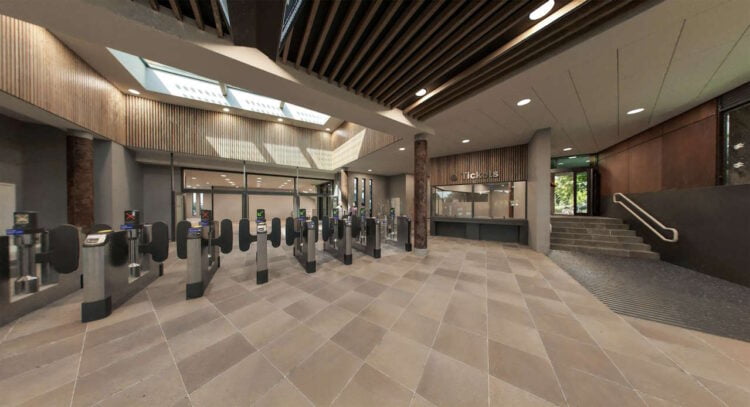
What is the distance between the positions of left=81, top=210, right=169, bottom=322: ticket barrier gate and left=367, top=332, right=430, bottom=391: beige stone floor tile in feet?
10.3

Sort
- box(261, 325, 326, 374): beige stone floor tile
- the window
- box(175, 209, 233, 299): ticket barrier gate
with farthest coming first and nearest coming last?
the window
box(175, 209, 233, 299): ticket barrier gate
box(261, 325, 326, 374): beige stone floor tile

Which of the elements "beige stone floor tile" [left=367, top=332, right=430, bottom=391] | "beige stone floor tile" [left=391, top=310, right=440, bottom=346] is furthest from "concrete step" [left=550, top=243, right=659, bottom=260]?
"beige stone floor tile" [left=367, top=332, right=430, bottom=391]

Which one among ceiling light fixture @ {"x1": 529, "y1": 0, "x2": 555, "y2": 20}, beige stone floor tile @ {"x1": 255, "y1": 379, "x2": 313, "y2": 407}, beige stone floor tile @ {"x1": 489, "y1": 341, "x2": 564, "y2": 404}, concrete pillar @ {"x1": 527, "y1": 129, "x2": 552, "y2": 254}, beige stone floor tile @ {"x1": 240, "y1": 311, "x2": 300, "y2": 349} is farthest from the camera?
concrete pillar @ {"x1": 527, "y1": 129, "x2": 552, "y2": 254}

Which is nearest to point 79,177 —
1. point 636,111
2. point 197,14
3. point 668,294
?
point 197,14

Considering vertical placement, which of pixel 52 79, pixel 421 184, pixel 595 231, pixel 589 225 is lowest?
pixel 595 231

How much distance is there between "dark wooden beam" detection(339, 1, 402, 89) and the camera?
2.31 meters

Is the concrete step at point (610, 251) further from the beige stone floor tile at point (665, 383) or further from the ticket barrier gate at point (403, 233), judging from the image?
the beige stone floor tile at point (665, 383)

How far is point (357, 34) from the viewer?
8.76 feet

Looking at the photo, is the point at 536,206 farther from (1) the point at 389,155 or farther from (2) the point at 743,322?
(1) the point at 389,155

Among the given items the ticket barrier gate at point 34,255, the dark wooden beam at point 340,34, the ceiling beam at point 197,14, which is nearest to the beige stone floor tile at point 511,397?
the dark wooden beam at point 340,34

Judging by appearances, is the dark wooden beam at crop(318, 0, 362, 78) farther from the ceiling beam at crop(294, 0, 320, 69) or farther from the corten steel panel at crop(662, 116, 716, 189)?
the corten steel panel at crop(662, 116, 716, 189)

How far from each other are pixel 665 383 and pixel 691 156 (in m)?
6.19

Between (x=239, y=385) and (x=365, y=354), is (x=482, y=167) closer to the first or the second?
(x=365, y=354)

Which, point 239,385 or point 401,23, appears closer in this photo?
point 239,385
